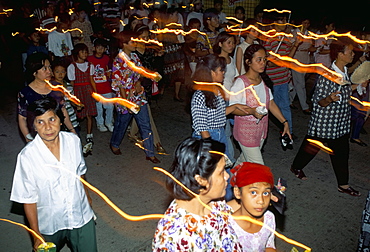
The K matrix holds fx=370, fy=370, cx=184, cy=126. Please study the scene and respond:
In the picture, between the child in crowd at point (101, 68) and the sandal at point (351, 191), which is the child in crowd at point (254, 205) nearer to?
the sandal at point (351, 191)

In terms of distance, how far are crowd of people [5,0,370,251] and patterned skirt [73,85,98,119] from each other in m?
0.02

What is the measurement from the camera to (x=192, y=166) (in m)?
2.49

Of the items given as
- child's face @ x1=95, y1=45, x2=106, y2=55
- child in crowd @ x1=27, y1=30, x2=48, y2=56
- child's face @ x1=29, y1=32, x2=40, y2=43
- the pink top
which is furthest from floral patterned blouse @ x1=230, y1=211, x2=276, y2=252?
child's face @ x1=29, y1=32, x2=40, y2=43

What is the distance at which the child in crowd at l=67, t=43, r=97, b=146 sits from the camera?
6.78 m

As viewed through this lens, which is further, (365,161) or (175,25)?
(175,25)

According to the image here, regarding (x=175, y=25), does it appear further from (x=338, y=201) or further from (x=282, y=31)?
(x=338, y=201)

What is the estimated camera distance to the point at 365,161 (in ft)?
Answer: 20.6

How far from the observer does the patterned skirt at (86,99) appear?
22.4ft

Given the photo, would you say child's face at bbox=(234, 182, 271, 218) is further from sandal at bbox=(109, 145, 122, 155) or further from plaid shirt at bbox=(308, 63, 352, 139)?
sandal at bbox=(109, 145, 122, 155)

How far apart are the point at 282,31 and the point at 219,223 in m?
5.47

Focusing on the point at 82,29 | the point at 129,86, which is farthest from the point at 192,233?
the point at 82,29

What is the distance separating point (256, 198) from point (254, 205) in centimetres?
5

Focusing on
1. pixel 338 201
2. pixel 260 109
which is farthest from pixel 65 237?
pixel 338 201

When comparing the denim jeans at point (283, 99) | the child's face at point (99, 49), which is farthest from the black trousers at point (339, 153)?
the child's face at point (99, 49)
